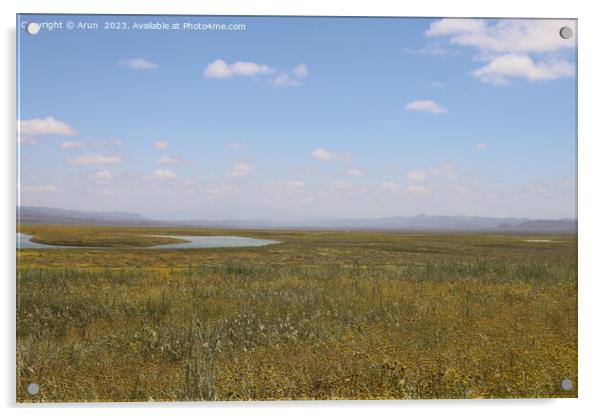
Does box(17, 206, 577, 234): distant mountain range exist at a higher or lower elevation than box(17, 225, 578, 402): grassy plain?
higher

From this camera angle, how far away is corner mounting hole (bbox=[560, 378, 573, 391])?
6.89 metres

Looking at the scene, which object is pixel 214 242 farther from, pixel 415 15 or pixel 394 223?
pixel 415 15

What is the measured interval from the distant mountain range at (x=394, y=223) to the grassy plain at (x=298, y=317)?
0.41ft

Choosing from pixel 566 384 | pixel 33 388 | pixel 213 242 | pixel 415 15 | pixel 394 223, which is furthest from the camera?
pixel 213 242

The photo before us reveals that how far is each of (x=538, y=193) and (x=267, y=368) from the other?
423 centimetres

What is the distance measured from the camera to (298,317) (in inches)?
278

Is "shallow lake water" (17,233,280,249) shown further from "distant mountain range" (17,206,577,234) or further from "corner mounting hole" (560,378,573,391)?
"corner mounting hole" (560,378,573,391)

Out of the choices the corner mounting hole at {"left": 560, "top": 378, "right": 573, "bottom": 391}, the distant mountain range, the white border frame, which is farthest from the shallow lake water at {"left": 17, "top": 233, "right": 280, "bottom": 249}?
the corner mounting hole at {"left": 560, "top": 378, "right": 573, "bottom": 391}

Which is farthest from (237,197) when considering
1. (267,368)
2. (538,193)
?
(538,193)

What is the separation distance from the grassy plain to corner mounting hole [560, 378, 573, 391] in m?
0.09

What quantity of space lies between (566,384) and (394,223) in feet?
9.86

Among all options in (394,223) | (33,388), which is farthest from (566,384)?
(33,388)

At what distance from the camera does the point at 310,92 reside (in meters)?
7.13
